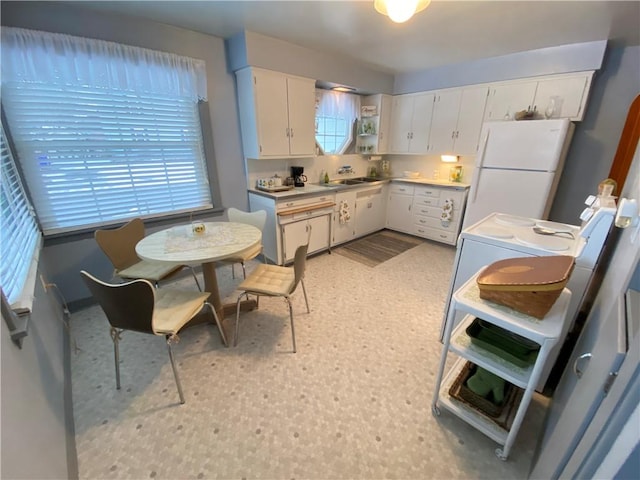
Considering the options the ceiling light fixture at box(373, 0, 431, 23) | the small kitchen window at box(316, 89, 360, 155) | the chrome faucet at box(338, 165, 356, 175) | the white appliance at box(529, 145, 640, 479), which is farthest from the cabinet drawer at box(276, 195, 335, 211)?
the white appliance at box(529, 145, 640, 479)

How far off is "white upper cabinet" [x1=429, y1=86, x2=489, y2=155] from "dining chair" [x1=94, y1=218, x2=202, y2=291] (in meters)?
3.78

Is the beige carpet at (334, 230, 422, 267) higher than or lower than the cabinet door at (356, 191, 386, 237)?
lower

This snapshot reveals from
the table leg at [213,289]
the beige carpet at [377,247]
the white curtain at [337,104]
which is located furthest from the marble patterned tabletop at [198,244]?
the white curtain at [337,104]

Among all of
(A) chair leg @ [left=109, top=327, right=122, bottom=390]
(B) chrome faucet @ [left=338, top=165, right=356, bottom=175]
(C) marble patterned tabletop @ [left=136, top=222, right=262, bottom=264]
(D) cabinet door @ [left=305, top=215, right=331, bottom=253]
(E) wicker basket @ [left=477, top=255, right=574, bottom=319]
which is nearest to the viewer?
(E) wicker basket @ [left=477, top=255, right=574, bottom=319]

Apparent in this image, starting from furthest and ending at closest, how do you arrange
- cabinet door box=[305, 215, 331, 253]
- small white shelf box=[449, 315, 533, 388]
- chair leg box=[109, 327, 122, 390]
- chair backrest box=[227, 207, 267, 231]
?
cabinet door box=[305, 215, 331, 253], chair backrest box=[227, 207, 267, 231], chair leg box=[109, 327, 122, 390], small white shelf box=[449, 315, 533, 388]

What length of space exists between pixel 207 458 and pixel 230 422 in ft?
0.60

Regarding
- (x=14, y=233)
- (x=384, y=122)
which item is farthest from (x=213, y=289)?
(x=384, y=122)

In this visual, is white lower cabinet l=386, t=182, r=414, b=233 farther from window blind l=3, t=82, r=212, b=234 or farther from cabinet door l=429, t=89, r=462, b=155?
window blind l=3, t=82, r=212, b=234

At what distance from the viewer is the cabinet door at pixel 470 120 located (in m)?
3.42

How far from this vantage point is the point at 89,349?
1953 millimetres

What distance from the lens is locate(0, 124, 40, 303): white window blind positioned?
1243 millimetres

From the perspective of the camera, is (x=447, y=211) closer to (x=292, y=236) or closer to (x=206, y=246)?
(x=292, y=236)

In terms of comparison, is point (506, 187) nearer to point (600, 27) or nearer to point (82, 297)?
point (600, 27)

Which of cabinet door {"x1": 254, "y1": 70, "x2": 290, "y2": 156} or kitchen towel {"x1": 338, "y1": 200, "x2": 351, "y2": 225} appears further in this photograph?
kitchen towel {"x1": 338, "y1": 200, "x2": 351, "y2": 225}
